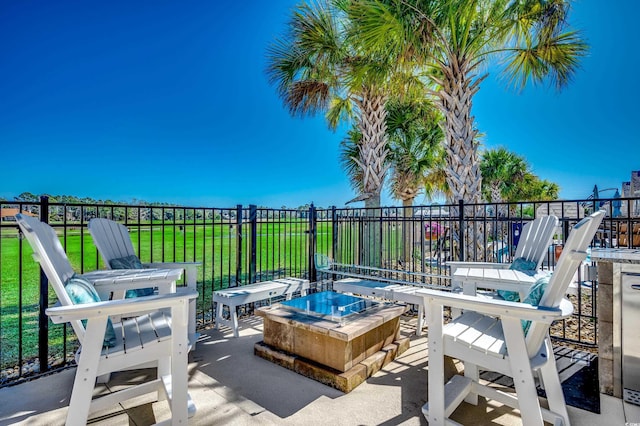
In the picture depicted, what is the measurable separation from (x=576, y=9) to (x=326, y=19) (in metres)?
3.83

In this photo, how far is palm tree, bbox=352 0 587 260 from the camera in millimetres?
4211

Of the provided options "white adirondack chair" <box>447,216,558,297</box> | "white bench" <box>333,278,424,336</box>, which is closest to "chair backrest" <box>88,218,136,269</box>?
"white bench" <box>333,278,424,336</box>

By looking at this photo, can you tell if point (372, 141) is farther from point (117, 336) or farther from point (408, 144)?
point (117, 336)

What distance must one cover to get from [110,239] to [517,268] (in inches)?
139

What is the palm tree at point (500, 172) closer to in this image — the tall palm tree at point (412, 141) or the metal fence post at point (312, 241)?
the tall palm tree at point (412, 141)

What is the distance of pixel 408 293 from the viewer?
9.66 feet

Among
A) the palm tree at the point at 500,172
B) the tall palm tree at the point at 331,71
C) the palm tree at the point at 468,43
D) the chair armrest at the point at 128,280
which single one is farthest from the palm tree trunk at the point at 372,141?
the palm tree at the point at 500,172

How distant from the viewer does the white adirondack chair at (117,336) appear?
1352 millimetres

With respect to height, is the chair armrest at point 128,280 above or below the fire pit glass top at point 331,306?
above

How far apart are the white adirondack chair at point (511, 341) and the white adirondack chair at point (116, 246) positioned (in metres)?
1.83

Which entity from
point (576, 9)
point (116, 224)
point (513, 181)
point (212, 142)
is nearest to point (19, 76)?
point (212, 142)

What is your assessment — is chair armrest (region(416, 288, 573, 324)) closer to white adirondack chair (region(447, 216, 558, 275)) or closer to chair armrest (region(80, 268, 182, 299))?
white adirondack chair (region(447, 216, 558, 275))

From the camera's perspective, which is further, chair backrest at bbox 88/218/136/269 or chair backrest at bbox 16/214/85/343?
chair backrest at bbox 88/218/136/269

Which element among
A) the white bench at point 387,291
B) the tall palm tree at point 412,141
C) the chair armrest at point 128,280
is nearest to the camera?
the chair armrest at point 128,280
